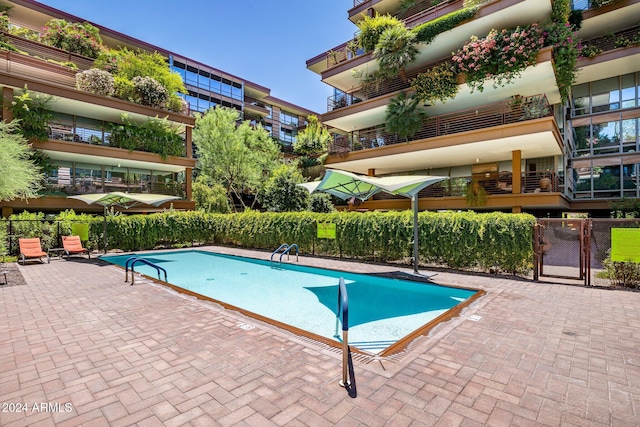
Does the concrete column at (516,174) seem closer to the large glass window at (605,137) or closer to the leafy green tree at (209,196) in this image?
the large glass window at (605,137)

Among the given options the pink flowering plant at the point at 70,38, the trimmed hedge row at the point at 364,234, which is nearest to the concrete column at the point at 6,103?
the pink flowering plant at the point at 70,38

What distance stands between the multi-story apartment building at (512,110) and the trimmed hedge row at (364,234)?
20.2 ft

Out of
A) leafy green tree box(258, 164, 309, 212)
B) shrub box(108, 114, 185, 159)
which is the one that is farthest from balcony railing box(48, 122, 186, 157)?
leafy green tree box(258, 164, 309, 212)

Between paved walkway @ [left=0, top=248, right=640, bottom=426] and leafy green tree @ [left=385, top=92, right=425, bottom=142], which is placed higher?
leafy green tree @ [left=385, top=92, right=425, bottom=142]

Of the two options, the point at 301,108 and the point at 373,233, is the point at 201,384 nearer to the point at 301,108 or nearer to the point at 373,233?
the point at 373,233

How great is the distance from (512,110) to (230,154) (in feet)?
61.5

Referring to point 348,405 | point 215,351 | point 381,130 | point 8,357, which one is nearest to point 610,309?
point 348,405

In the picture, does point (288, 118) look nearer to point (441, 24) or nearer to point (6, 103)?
point (441, 24)

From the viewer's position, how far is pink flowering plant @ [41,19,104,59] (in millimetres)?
21469

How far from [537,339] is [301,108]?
4582cm

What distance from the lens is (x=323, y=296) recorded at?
8.40 metres

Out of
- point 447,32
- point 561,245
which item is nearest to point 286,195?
point 447,32

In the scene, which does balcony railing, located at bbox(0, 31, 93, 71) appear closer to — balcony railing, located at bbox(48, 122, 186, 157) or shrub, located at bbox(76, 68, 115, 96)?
shrub, located at bbox(76, 68, 115, 96)

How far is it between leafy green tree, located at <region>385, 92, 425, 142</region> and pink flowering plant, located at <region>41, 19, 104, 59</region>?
71.5 ft
